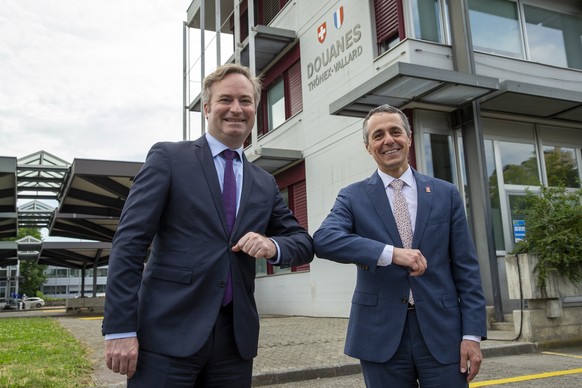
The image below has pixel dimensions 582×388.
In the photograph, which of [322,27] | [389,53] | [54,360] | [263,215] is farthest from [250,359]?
[322,27]

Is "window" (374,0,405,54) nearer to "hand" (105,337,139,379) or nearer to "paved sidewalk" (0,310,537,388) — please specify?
"paved sidewalk" (0,310,537,388)

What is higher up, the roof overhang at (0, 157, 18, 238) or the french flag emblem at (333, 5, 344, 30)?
the french flag emblem at (333, 5, 344, 30)

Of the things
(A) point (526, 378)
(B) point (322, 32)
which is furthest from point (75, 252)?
(A) point (526, 378)

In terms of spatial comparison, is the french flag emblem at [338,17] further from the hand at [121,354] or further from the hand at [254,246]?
the hand at [121,354]

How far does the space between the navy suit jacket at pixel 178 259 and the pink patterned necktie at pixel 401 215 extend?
1.72 ft

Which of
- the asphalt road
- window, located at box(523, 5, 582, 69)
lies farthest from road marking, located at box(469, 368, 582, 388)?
window, located at box(523, 5, 582, 69)

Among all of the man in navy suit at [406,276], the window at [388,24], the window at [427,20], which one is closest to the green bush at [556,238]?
the window at [427,20]

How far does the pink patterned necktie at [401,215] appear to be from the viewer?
2.48 metres

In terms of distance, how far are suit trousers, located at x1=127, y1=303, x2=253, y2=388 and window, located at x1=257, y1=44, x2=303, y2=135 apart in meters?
13.5

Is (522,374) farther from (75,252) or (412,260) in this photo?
(75,252)

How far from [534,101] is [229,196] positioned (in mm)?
9622

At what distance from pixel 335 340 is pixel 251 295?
6.27 meters

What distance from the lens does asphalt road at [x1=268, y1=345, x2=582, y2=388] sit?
5289 mm

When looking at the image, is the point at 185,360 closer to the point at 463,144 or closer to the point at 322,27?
the point at 463,144
